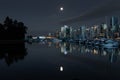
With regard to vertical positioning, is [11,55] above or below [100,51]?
above

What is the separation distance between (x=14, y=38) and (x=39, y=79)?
110 m

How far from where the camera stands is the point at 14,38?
A: 126438 mm

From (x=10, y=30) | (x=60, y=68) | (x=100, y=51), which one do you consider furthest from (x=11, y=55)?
(x=10, y=30)

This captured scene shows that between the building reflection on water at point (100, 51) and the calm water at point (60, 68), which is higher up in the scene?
the calm water at point (60, 68)

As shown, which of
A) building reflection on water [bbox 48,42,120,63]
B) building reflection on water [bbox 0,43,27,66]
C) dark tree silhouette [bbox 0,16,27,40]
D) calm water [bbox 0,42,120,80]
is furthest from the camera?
dark tree silhouette [bbox 0,16,27,40]

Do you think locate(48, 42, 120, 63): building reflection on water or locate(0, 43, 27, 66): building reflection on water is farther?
locate(48, 42, 120, 63): building reflection on water

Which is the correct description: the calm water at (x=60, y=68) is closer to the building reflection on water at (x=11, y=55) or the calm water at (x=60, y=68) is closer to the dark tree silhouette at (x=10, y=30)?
the building reflection on water at (x=11, y=55)

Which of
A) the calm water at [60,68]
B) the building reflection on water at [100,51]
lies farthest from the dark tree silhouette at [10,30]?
the calm water at [60,68]

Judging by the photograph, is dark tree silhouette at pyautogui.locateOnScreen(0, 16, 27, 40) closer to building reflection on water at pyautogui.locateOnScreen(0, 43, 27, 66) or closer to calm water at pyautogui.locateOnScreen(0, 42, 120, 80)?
building reflection on water at pyautogui.locateOnScreen(0, 43, 27, 66)

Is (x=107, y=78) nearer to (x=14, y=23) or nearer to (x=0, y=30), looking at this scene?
(x=0, y=30)

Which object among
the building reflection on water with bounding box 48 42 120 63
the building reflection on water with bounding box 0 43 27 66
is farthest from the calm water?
the building reflection on water with bounding box 48 42 120 63

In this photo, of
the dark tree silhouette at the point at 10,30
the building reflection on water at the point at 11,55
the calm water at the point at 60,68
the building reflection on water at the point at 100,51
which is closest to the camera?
the calm water at the point at 60,68

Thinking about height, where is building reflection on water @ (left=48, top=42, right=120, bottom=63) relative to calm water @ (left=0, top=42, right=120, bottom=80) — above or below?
below

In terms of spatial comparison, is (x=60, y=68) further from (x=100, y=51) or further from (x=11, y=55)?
(x=100, y=51)
